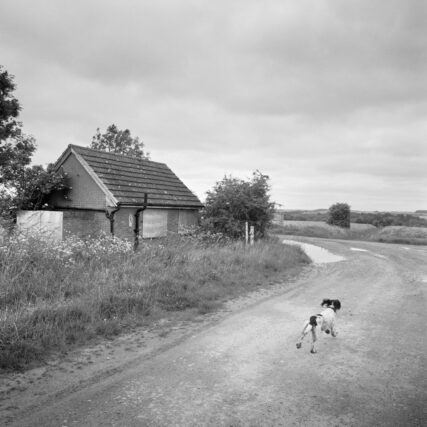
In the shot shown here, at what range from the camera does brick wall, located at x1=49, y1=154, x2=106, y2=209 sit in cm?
1766

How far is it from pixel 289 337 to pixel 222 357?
1.52 meters

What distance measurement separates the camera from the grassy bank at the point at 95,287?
6020 millimetres

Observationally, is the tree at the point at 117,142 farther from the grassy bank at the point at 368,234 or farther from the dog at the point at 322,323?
the dog at the point at 322,323

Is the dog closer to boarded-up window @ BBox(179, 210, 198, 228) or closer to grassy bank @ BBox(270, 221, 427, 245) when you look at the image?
boarded-up window @ BBox(179, 210, 198, 228)

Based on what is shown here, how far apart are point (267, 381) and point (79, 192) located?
1564 cm

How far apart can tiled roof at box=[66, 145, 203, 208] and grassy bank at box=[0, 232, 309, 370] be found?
548 centimetres

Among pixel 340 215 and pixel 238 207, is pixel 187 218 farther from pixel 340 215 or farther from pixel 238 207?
pixel 340 215

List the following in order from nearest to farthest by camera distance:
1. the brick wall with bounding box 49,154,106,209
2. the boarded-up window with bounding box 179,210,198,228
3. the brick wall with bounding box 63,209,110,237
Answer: the brick wall with bounding box 63,209,110,237 < the brick wall with bounding box 49,154,106,209 < the boarded-up window with bounding box 179,210,198,228

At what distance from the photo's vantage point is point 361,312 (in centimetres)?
841

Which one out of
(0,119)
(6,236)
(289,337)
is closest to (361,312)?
(289,337)

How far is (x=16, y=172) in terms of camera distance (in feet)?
68.6

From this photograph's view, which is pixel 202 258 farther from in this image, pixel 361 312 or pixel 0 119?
pixel 0 119

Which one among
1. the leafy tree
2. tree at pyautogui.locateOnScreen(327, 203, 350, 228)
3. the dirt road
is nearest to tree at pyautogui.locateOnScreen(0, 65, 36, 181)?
the leafy tree

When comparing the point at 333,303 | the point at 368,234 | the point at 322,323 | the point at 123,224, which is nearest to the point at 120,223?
the point at 123,224
